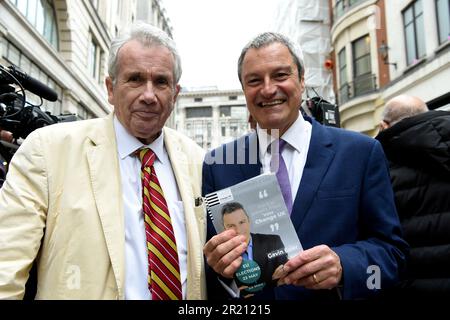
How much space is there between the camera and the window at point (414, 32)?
11.5 meters

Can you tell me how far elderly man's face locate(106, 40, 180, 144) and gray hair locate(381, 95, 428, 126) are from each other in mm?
1620

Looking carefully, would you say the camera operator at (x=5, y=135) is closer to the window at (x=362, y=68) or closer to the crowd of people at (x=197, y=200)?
the crowd of people at (x=197, y=200)

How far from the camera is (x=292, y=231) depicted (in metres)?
1.36

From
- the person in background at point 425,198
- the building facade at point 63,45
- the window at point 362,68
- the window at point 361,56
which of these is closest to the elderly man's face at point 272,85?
the person in background at point 425,198

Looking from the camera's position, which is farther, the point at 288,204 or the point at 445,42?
the point at 445,42

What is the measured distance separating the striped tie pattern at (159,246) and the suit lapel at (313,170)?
564 mm

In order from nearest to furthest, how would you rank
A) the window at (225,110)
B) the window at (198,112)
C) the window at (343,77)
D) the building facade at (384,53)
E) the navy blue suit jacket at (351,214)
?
1. the navy blue suit jacket at (351,214)
2. the building facade at (384,53)
3. the window at (343,77)
4. the window at (225,110)
5. the window at (198,112)

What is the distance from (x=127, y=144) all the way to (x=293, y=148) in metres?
0.81

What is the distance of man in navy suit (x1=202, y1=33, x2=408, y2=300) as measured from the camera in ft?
4.52

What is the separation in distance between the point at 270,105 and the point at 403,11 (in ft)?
42.0

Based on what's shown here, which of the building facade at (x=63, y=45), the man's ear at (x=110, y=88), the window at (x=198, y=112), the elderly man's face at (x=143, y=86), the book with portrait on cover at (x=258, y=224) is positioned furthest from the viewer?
the window at (x=198, y=112)

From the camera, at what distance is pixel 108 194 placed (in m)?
1.71

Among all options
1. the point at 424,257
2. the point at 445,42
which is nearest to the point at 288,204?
the point at 424,257
